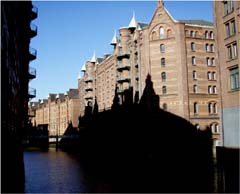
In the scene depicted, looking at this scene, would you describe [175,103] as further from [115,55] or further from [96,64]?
[96,64]

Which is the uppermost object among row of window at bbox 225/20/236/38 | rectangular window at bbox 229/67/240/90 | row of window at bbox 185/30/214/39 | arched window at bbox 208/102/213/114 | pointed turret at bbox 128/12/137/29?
pointed turret at bbox 128/12/137/29

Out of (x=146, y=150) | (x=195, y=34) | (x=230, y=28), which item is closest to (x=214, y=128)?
(x=146, y=150)

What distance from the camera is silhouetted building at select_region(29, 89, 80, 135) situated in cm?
8354

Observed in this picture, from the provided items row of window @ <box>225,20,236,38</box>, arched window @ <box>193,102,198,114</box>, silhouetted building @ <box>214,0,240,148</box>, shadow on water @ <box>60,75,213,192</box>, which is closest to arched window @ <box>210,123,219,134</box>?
shadow on water @ <box>60,75,213,192</box>

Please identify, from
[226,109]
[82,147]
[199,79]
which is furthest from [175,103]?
[82,147]

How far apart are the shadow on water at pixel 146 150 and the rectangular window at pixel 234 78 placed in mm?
7247

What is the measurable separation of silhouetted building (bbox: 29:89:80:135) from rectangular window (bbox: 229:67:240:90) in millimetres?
56490

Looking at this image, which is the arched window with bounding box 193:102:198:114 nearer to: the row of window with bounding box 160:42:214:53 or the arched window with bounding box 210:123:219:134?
the arched window with bounding box 210:123:219:134

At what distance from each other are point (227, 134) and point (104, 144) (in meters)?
28.7

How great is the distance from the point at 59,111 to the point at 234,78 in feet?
229

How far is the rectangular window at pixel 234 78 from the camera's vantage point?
1125 inches

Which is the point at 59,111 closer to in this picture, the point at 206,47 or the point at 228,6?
the point at 206,47

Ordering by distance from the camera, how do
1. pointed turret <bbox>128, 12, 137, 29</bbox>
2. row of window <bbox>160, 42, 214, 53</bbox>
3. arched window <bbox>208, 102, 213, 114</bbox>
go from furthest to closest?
pointed turret <bbox>128, 12, 137, 29</bbox>, row of window <bbox>160, 42, 214, 53</bbox>, arched window <bbox>208, 102, 213, 114</bbox>

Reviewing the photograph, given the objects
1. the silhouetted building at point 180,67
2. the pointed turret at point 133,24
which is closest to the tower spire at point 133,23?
the pointed turret at point 133,24
